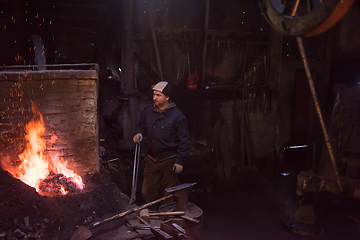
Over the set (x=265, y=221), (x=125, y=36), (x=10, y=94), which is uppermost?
(x=125, y=36)

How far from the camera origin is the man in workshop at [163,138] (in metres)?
4.77

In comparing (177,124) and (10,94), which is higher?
(10,94)

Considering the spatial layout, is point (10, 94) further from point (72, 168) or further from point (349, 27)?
point (349, 27)

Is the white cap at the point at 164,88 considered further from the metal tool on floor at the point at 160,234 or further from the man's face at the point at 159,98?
the metal tool on floor at the point at 160,234

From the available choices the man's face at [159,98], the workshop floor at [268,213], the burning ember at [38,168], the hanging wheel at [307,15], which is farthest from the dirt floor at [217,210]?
the hanging wheel at [307,15]

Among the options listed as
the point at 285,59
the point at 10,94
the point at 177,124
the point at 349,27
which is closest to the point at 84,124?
the point at 10,94

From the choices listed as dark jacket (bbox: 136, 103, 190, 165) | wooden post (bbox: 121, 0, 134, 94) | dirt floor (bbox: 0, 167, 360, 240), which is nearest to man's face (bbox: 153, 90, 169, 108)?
dark jacket (bbox: 136, 103, 190, 165)

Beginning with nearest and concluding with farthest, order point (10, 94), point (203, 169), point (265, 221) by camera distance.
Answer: point (10, 94)
point (265, 221)
point (203, 169)

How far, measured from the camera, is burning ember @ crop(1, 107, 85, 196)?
3986 mm

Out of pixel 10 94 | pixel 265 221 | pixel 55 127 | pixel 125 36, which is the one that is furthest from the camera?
pixel 125 36

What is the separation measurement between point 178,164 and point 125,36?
13.9ft

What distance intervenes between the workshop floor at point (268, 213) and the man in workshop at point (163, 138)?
1.61 meters

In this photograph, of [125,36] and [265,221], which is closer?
[265,221]

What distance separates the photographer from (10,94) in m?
3.96
